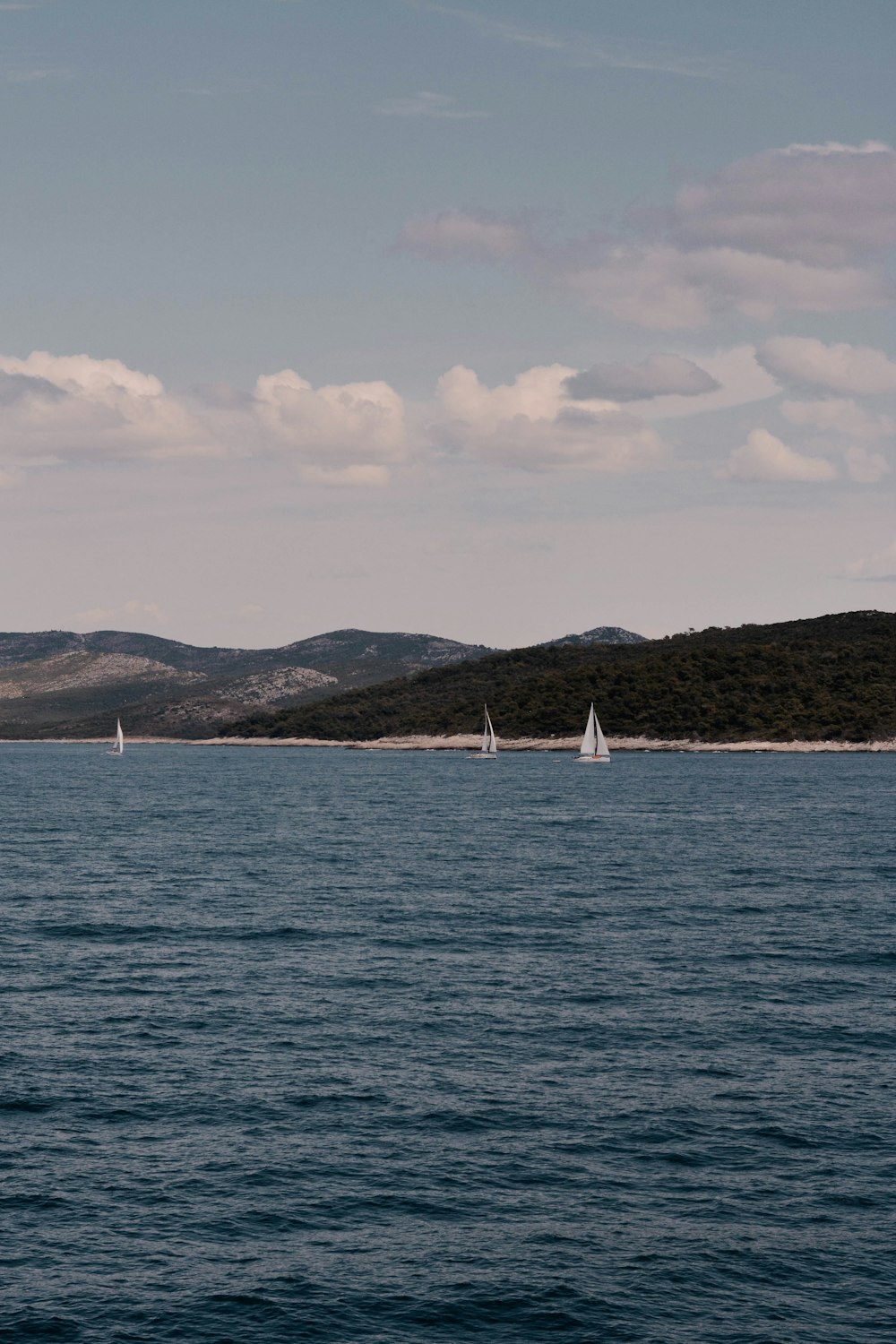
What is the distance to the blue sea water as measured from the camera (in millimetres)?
23016

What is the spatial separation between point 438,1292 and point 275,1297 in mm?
2779

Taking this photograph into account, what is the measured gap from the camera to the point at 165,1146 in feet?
98.1

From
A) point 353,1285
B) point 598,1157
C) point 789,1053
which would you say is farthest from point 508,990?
point 353,1285

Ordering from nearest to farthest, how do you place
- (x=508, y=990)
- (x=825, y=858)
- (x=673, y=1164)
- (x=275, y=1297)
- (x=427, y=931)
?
(x=275, y=1297), (x=673, y=1164), (x=508, y=990), (x=427, y=931), (x=825, y=858)

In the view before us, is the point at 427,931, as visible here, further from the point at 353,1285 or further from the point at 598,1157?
the point at 353,1285

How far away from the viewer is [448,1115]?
32281 millimetres

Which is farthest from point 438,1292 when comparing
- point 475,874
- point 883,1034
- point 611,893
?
point 475,874

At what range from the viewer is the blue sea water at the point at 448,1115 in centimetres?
2302

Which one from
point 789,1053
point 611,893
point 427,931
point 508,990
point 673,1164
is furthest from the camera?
point 611,893

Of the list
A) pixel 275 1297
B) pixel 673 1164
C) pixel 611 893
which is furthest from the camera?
pixel 611 893

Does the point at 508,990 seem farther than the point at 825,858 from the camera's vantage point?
No

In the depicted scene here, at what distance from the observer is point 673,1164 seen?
95.6 ft

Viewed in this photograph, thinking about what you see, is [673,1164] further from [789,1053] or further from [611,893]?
[611,893]

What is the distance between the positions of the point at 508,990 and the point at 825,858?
47.6 metres
